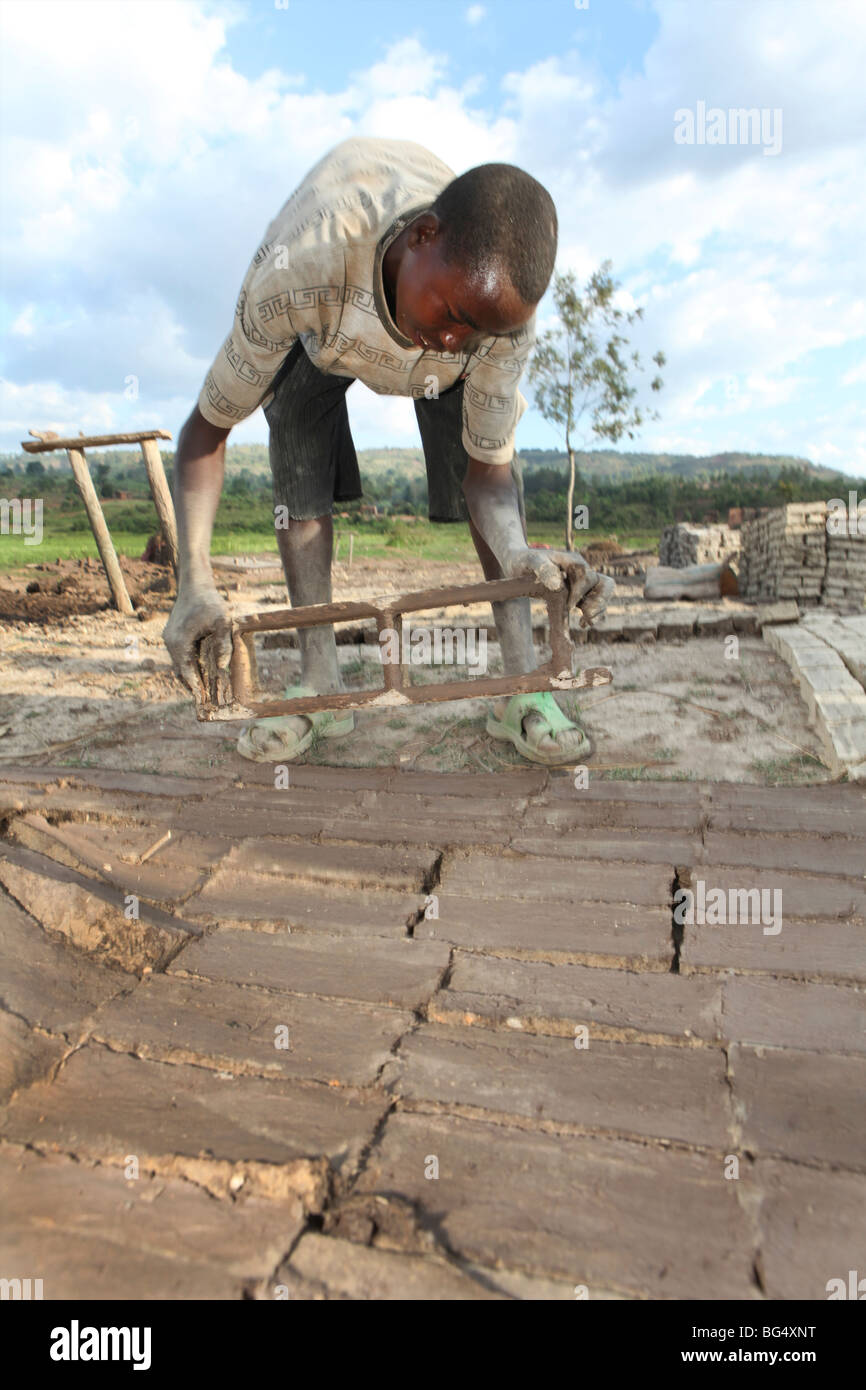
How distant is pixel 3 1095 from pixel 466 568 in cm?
1230

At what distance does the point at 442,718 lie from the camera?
316 cm

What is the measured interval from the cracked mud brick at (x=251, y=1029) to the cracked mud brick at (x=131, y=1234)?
0.25 metres

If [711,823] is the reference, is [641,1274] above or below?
below

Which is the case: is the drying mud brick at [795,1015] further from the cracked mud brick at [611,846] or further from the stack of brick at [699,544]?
the stack of brick at [699,544]

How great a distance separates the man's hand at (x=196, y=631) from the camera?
2.28 meters

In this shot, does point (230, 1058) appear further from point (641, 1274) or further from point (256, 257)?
point (256, 257)

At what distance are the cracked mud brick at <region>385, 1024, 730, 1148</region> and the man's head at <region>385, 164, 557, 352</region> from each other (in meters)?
1.51

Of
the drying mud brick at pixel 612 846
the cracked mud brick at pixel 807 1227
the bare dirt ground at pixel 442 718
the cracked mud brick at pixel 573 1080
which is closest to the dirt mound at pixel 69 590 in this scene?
the bare dirt ground at pixel 442 718

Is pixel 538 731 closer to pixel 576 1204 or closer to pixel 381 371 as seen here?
pixel 381 371

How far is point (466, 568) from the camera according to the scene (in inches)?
519

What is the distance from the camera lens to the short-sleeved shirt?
213cm

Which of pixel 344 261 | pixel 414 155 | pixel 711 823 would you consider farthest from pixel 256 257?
pixel 711 823

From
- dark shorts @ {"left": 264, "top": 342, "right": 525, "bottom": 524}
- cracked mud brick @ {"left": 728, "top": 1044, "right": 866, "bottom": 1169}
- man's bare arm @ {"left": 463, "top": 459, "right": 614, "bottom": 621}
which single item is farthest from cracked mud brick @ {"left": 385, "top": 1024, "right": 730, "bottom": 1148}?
dark shorts @ {"left": 264, "top": 342, "right": 525, "bottom": 524}

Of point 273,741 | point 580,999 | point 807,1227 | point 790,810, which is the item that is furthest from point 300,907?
point 790,810
